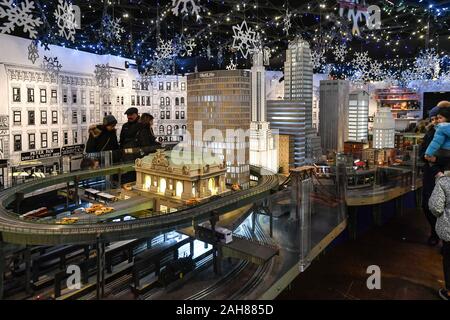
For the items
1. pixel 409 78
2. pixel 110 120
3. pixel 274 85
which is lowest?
pixel 110 120

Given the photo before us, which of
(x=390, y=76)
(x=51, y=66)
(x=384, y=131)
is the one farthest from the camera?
(x=390, y=76)

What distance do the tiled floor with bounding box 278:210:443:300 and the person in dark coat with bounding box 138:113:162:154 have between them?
23.6 feet

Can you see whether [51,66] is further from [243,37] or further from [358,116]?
[358,116]

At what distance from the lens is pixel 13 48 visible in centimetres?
1609

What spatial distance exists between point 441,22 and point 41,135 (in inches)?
981

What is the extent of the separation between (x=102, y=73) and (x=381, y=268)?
61.3ft

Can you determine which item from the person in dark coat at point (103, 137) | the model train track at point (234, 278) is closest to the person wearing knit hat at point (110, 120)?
the person in dark coat at point (103, 137)

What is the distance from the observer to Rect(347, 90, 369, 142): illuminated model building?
35.5 m

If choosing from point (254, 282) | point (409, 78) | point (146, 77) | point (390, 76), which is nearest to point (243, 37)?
point (254, 282)

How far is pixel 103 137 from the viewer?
40.2 feet

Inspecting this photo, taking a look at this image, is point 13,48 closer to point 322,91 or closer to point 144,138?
point 144,138

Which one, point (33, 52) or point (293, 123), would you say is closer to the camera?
point (33, 52)

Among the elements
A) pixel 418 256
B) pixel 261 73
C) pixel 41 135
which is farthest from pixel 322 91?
pixel 418 256

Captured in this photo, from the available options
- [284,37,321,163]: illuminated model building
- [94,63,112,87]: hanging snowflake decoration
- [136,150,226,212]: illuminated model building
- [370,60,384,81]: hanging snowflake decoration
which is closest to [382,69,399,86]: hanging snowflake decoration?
[370,60,384,81]: hanging snowflake decoration
